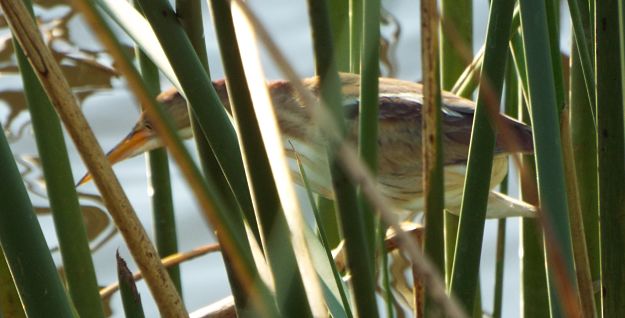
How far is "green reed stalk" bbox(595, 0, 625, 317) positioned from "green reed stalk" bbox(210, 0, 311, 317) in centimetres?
28

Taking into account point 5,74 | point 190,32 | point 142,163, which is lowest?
point 142,163

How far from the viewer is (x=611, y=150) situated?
838 millimetres

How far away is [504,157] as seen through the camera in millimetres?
1956

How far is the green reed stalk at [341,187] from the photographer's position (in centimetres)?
62

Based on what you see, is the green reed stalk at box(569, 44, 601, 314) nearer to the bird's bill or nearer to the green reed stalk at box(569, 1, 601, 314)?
the green reed stalk at box(569, 1, 601, 314)

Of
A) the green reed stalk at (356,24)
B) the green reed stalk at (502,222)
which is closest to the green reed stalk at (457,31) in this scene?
the green reed stalk at (502,222)

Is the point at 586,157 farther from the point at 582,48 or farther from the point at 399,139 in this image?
the point at 399,139

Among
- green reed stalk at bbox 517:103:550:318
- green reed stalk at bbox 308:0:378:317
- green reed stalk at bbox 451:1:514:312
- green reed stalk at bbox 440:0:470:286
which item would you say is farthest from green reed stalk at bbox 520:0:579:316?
green reed stalk at bbox 440:0:470:286

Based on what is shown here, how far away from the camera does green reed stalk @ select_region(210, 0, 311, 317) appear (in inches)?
25.6

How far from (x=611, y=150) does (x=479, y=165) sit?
0.13 meters

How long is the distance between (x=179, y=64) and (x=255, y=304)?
0.17 meters

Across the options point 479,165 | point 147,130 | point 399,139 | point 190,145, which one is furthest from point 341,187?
point 190,145

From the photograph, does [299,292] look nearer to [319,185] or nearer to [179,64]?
[179,64]

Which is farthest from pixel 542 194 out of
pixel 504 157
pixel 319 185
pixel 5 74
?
pixel 5 74
